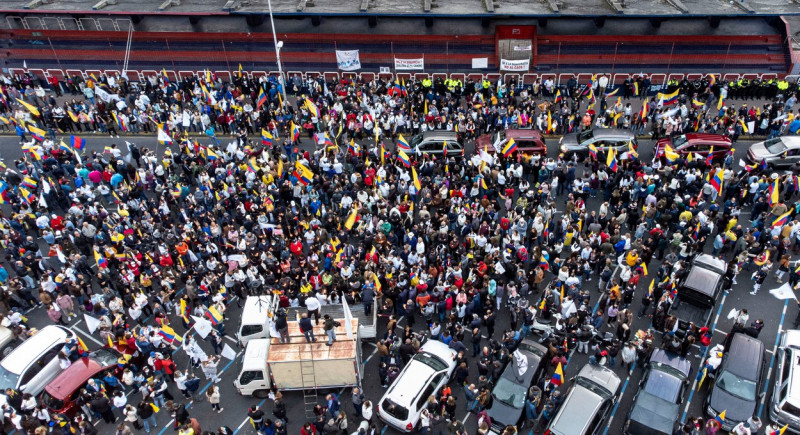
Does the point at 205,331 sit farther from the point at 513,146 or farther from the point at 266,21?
the point at 266,21

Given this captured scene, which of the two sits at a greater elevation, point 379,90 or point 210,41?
point 210,41

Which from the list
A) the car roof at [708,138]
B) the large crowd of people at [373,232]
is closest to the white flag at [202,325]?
the large crowd of people at [373,232]

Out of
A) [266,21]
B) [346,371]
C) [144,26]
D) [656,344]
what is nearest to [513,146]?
[656,344]

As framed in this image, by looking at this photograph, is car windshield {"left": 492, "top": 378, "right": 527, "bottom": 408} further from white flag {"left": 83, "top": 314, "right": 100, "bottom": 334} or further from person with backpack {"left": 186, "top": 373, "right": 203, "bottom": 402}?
white flag {"left": 83, "top": 314, "right": 100, "bottom": 334}

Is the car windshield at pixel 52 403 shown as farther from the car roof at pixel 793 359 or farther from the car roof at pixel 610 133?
the car roof at pixel 610 133

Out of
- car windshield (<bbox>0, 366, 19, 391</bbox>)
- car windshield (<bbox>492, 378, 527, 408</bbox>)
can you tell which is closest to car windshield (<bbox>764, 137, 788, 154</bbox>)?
car windshield (<bbox>492, 378, 527, 408</bbox>)

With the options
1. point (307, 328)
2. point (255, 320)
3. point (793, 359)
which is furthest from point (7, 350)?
point (793, 359)

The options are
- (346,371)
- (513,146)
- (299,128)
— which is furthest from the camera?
(299,128)
